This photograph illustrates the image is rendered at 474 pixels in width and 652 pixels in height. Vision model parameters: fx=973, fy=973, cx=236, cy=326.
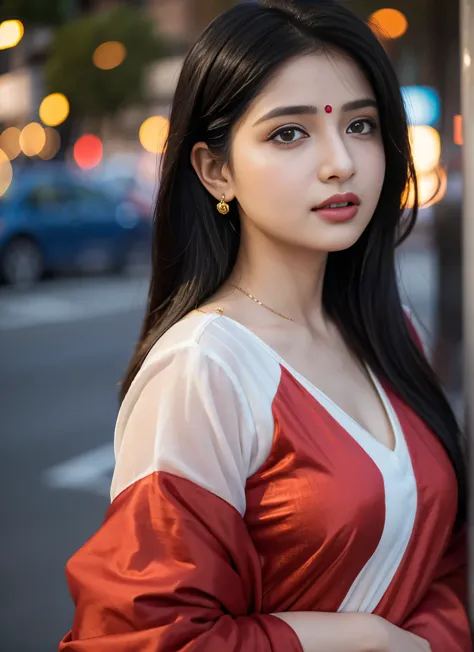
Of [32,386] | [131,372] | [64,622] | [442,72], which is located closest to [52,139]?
[32,386]

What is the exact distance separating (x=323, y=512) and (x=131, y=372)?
1.45 feet

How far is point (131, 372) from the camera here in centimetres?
158

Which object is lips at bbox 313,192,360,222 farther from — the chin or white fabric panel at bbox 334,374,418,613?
white fabric panel at bbox 334,374,418,613

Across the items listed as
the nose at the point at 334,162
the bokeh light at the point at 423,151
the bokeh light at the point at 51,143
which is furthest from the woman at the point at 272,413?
the bokeh light at the point at 51,143

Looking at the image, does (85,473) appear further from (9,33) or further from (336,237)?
(336,237)

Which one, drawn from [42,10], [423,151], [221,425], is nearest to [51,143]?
[423,151]

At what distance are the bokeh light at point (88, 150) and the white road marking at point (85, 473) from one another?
2031 cm

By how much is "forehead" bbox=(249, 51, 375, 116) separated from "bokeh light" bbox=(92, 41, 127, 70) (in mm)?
19752

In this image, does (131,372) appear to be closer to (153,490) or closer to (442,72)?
(153,490)

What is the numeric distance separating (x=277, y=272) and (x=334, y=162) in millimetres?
243

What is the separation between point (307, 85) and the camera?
54.4 inches

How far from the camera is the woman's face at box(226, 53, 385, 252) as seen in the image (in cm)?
138

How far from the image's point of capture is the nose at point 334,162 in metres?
1.36

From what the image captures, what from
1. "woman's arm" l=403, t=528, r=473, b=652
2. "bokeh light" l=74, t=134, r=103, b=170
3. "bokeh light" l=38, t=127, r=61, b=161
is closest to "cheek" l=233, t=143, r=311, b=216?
"woman's arm" l=403, t=528, r=473, b=652
